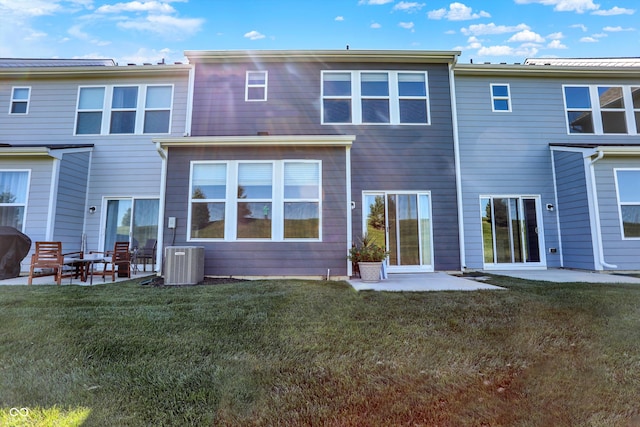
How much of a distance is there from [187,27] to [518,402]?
10.6m

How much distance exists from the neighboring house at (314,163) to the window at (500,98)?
64.4 inches

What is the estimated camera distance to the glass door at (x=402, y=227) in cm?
765

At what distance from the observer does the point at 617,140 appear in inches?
345

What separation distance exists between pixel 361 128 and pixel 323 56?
216 centimetres

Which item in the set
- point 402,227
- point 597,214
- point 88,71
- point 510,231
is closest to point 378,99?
point 402,227

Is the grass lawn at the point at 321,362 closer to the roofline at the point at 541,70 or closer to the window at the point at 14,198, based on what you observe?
the window at the point at 14,198

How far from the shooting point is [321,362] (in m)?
2.37

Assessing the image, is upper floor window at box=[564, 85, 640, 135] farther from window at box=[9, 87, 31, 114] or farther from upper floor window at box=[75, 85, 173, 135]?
window at box=[9, 87, 31, 114]

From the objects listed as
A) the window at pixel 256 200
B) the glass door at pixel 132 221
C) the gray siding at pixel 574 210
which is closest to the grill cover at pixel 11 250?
the glass door at pixel 132 221

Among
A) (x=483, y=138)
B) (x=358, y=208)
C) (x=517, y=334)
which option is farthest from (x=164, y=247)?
(x=483, y=138)

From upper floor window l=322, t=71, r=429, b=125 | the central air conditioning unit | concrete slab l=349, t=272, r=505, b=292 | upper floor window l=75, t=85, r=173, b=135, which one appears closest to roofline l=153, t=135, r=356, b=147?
upper floor window l=322, t=71, r=429, b=125

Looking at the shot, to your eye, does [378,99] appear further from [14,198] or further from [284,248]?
[14,198]

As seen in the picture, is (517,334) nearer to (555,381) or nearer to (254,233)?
(555,381)

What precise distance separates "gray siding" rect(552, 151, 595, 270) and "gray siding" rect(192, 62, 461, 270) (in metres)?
3.04
